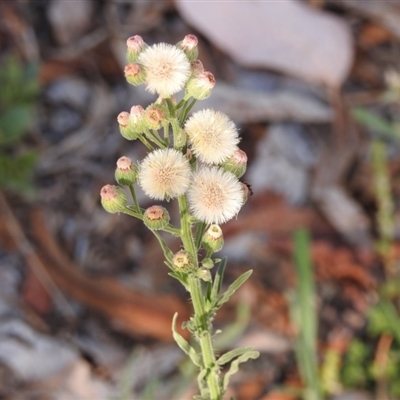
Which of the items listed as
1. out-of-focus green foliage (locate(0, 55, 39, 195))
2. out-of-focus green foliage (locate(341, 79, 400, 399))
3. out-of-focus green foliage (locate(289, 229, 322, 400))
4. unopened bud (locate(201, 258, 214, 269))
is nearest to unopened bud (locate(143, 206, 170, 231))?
unopened bud (locate(201, 258, 214, 269))

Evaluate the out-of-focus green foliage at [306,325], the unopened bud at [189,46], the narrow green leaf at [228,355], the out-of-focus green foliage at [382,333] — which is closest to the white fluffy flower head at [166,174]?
the unopened bud at [189,46]

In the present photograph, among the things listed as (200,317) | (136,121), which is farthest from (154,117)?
(200,317)

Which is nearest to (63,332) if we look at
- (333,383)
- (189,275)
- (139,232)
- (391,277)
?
(139,232)

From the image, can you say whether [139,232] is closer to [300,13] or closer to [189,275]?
[300,13]

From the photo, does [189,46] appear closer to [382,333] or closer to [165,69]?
[165,69]

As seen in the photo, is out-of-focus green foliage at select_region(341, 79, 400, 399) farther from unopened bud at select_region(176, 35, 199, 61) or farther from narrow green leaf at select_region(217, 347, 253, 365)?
unopened bud at select_region(176, 35, 199, 61)

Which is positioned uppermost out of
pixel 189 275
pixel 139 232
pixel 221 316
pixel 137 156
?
pixel 137 156
